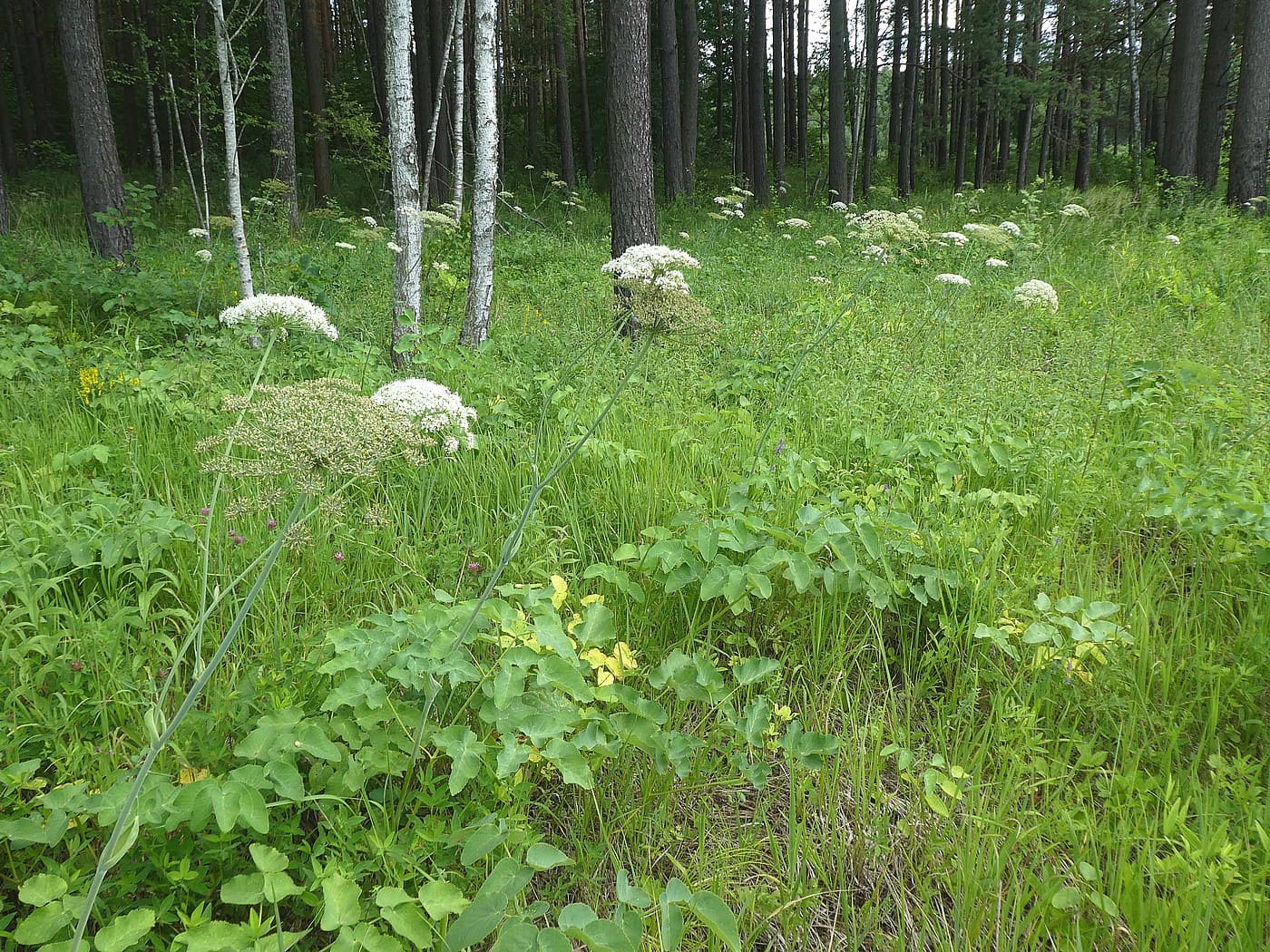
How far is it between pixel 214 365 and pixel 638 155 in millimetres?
4107

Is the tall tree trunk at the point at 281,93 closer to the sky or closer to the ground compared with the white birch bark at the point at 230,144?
closer to the sky

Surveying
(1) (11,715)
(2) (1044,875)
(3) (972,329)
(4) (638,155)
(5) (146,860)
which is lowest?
(2) (1044,875)

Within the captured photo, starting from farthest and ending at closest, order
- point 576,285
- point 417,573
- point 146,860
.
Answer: point 576,285 < point 417,573 < point 146,860

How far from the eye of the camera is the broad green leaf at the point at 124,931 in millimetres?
1252

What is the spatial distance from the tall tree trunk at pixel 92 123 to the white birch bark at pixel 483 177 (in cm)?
481

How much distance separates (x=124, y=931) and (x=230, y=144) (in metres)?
5.84

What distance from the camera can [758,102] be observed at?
18.9 meters

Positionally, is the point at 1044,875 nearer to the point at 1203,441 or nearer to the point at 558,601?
the point at 558,601

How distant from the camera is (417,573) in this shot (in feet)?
8.11

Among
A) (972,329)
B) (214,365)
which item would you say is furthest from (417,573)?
(972,329)

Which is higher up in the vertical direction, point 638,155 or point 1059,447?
point 638,155

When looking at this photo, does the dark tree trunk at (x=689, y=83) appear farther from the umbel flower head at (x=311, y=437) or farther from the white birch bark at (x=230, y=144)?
the umbel flower head at (x=311, y=437)

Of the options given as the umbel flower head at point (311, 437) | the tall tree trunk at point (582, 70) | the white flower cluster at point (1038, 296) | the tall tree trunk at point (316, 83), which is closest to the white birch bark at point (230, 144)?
the umbel flower head at point (311, 437)

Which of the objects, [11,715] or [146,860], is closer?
[146,860]
